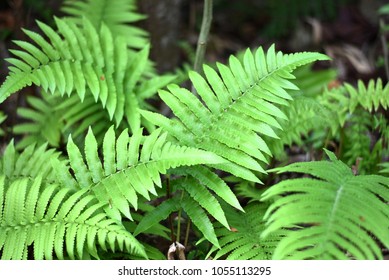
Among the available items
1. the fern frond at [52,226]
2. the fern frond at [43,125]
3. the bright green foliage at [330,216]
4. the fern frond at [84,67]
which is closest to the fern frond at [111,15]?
the fern frond at [84,67]

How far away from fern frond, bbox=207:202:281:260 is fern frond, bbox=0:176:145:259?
471mm

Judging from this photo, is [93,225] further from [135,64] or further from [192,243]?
[135,64]

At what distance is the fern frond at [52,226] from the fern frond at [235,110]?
61 centimetres

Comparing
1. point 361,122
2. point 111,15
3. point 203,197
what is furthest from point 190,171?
point 111,15

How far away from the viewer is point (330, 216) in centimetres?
215

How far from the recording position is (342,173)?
8.17 ft

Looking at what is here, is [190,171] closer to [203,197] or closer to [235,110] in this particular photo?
[203,197]

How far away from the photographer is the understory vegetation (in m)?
2.29

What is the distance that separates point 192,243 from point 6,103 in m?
1.93

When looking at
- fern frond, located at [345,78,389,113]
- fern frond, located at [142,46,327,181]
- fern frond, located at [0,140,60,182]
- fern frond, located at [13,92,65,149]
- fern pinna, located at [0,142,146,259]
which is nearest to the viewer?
fern pinna, located at [0,142,146,259]

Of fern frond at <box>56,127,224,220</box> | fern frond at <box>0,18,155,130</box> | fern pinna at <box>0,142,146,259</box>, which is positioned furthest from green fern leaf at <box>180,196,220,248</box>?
fern frond at <box>0,18,155,130</box>

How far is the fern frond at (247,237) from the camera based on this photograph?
2551 mm

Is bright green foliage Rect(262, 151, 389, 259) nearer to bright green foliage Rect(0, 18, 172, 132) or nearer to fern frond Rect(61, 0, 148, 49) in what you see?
bright green foliage Rect(0, 18, 172, 132)
